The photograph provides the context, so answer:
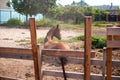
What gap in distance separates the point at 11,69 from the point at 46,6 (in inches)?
820

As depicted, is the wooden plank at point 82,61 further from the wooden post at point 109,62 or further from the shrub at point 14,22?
the shrub at point 14,22

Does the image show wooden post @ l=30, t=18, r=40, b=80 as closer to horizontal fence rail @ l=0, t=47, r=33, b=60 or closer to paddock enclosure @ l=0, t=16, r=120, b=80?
paddock enclosure @ l=0, t=16, r=120, b=80

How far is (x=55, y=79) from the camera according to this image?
6.69 m

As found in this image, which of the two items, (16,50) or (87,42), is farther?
(16,50)

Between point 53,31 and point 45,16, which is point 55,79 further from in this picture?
point 45,16

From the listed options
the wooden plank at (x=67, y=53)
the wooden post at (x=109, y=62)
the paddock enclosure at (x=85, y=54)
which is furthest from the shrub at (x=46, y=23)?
the wooden post at (x=109, y=62)

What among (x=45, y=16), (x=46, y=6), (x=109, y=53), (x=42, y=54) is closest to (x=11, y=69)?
(x=42, y=54)

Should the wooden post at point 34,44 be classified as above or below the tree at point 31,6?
below

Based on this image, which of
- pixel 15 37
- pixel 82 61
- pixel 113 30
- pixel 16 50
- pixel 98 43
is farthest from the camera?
pixel 15 37

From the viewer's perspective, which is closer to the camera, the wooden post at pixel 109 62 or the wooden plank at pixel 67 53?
the wooden post at pixel 109 62

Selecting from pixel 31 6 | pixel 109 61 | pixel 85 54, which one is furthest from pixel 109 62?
pixel 31 6

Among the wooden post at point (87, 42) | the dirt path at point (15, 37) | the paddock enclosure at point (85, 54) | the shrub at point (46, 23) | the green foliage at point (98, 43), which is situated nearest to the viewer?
the wooden post at point (87, 42)

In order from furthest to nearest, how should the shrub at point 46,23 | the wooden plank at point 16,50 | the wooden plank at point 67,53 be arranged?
the shrub at point 46,23, the wooden plank at point 16,50, the wooden plank at point 67,53

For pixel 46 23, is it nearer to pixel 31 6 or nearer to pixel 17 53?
pixel 31 6
